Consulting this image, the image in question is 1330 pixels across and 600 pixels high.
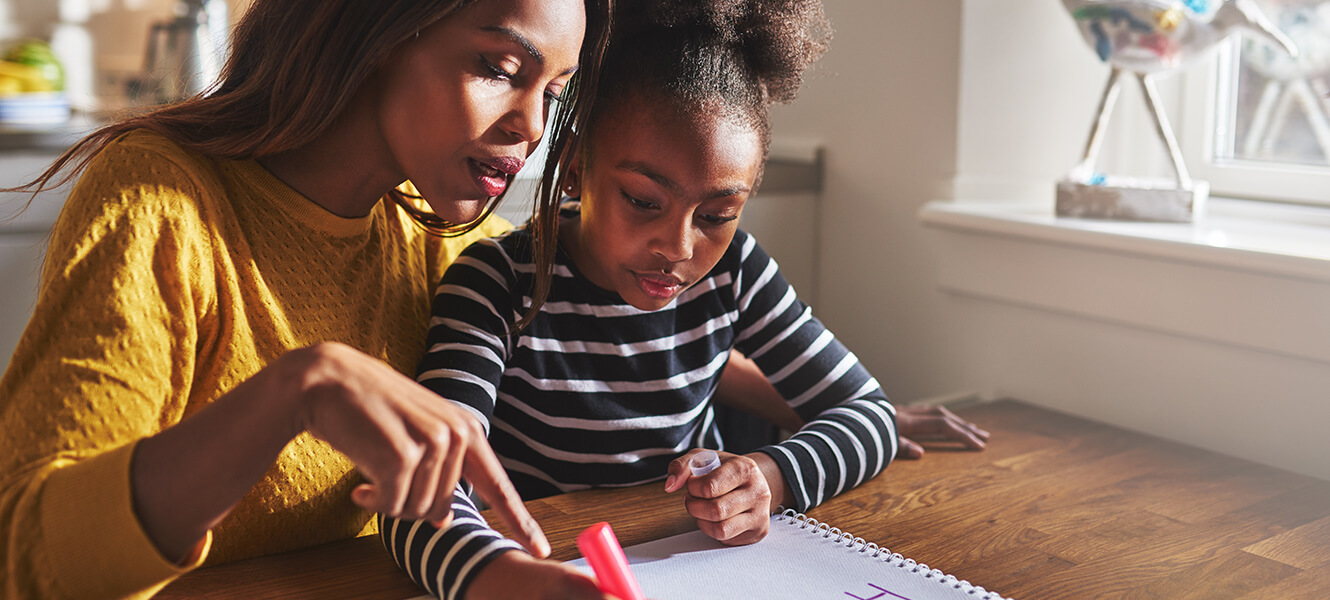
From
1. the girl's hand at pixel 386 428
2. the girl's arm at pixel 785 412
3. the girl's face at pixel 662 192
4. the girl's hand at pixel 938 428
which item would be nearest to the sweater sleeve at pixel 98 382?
the girl's hand at pixel 386 428

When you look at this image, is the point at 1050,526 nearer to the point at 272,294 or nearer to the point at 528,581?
the point at 528,581

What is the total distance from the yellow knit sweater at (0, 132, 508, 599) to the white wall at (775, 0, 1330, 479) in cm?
79

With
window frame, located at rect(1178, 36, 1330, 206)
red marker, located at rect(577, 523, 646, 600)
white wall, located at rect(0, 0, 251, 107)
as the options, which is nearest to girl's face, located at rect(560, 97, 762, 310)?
red marker, located at rect(577, 523, 646, 600)

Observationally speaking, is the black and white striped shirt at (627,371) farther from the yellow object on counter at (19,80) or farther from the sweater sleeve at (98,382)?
the yellow object on counter at (19,80)

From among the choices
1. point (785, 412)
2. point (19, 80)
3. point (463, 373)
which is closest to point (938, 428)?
point (785, 412)

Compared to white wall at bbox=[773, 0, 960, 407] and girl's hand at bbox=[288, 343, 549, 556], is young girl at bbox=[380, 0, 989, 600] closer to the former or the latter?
girl's hand at bbox=[288, 343, 549, 556]

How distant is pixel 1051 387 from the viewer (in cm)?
144

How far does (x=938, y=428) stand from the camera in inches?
47.1

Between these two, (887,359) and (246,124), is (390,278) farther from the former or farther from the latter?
(887,359)

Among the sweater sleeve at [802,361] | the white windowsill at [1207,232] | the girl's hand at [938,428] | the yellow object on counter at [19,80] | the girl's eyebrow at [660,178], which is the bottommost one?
the girl's hand at [938,428]

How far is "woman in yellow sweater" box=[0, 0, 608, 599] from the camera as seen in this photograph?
0.64 meters

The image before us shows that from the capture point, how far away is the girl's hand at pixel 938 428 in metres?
1.18

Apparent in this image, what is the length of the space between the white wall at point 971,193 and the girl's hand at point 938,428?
0.85 feet

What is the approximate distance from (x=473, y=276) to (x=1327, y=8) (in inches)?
45.4
